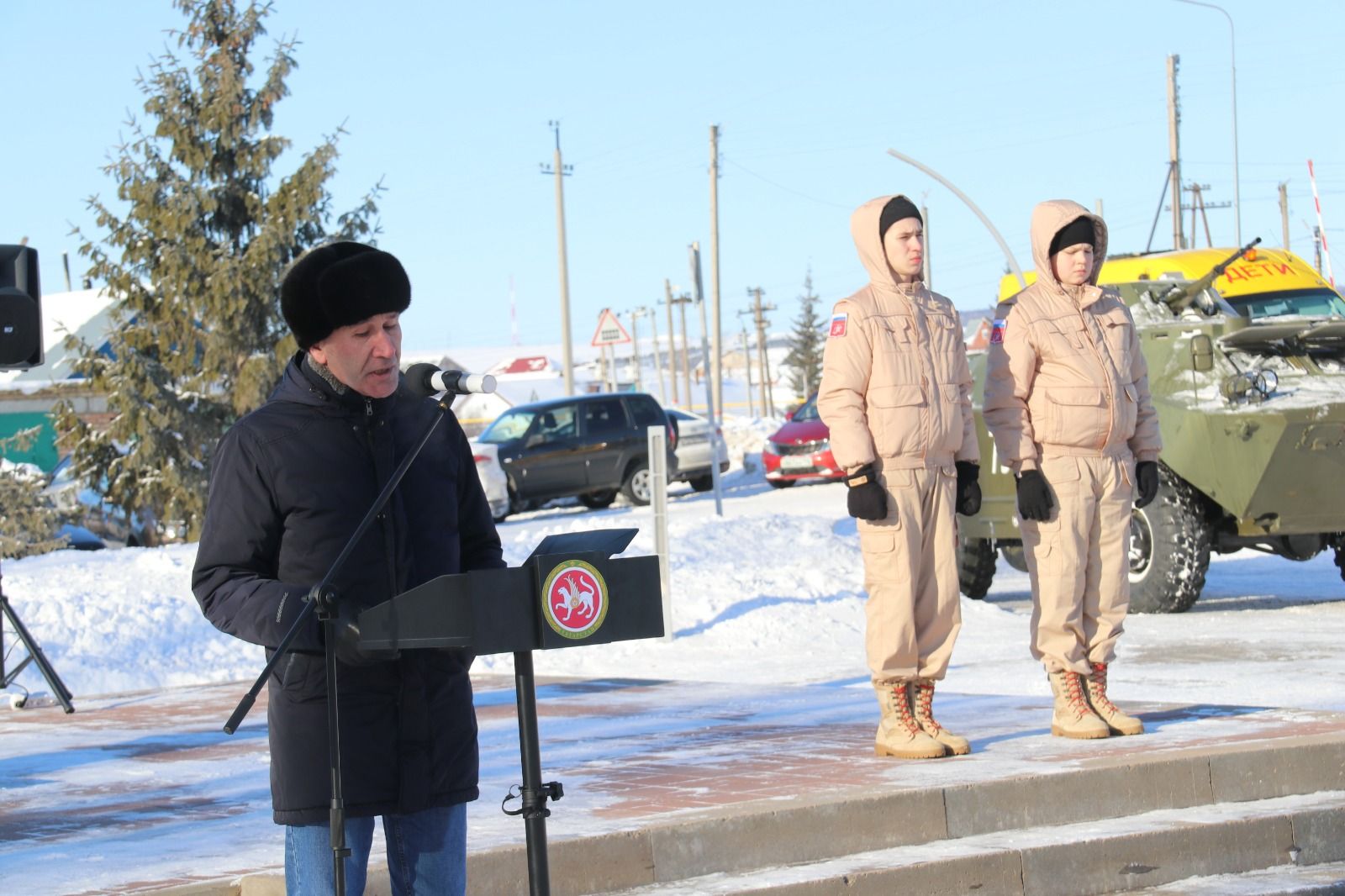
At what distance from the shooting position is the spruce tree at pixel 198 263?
21.0 metres

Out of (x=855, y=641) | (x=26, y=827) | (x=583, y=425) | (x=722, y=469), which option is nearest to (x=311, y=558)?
(x=26, y=827)

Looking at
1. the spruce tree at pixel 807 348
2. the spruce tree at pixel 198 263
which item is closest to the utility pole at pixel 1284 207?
the spruce tree at pixel 807 348

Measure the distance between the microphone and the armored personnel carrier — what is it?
875 centimetres

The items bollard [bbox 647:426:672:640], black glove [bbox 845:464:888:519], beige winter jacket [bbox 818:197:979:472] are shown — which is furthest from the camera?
bollard [bbox 647:426:672:640]

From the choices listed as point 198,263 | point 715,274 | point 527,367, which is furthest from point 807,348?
point 198,263

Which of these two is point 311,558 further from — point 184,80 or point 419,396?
point 184,80

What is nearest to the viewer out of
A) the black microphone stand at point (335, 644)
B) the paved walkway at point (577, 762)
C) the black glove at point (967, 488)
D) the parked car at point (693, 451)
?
the black microphone stand at point (335, 644)

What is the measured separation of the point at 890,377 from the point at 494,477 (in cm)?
1726

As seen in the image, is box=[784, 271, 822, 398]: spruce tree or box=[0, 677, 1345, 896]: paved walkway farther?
box=[784, 271, 822, 398]: spruce tree

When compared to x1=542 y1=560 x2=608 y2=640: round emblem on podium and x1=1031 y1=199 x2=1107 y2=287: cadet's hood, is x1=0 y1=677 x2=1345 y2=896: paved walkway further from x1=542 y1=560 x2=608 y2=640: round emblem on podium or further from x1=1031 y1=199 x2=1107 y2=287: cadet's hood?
x1=542 y1=560 x2=608 y2=640: round emblem on podium

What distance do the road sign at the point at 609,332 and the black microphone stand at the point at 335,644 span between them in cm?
1899

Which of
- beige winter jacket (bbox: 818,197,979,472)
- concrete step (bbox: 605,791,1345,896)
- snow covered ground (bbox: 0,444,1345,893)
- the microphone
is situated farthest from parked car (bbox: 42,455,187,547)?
the microphone

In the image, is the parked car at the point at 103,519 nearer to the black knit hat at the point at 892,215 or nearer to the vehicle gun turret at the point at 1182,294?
the vehicle gun turret at the point at 1182,294

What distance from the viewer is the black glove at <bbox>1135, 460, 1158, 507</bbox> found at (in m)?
6.90
